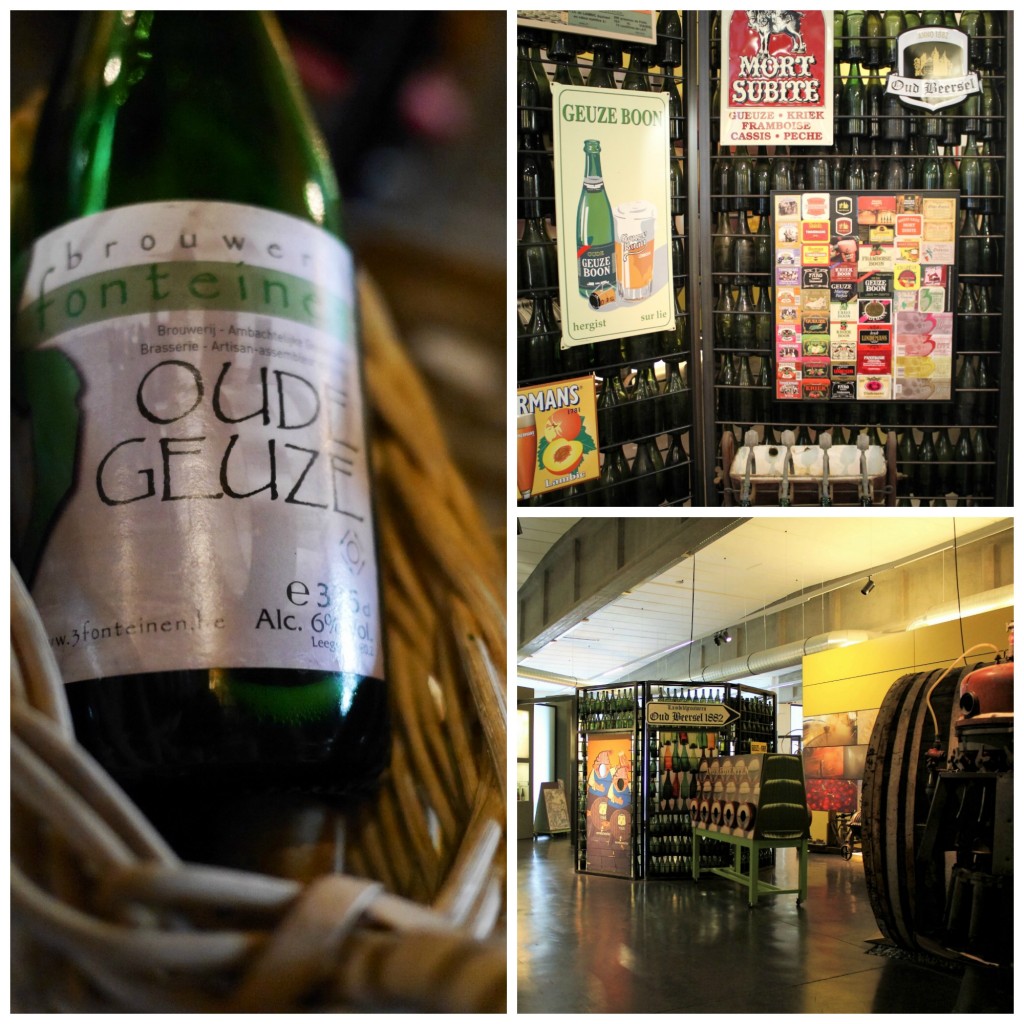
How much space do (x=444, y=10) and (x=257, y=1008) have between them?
80.5 inches

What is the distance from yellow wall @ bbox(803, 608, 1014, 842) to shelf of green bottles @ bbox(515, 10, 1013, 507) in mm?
3815

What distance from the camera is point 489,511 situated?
6.82ft

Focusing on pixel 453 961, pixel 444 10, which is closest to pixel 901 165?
pixel 444 10

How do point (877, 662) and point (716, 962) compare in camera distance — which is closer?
point (716, 962)

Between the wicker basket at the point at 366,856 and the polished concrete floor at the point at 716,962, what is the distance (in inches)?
20.4

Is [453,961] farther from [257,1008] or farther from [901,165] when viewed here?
[901,165]

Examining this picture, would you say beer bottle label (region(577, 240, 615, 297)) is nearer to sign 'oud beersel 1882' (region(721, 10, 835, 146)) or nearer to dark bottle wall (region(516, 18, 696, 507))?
dark bottle wall (region(516, 18, 696, 507))

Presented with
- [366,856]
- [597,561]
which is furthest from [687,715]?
[366,856]

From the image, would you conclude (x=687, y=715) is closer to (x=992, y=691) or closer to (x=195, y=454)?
(x=992, y=691)

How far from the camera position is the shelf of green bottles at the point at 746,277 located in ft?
7.99

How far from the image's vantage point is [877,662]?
782cm

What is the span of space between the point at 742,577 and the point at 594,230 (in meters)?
5.88

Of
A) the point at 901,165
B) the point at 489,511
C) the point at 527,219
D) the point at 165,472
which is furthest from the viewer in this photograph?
the point at 901,165

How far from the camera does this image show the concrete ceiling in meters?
6.76
